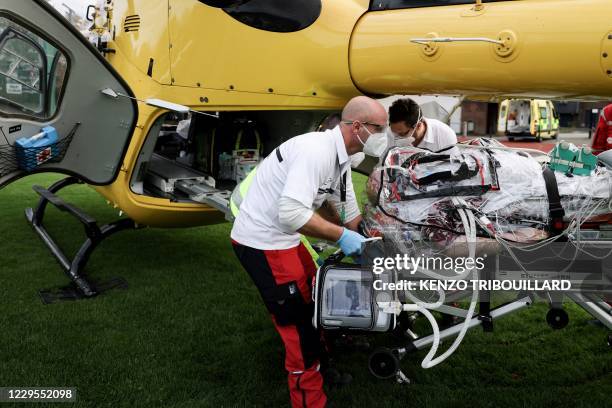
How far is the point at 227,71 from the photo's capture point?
4145mm

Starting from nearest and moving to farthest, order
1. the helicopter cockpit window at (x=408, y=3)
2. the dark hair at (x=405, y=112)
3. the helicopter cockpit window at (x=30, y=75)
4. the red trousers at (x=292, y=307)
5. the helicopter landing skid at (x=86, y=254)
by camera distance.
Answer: the red trousers at (x=292, y=307) < the helicopter cockpit window at (x=408, y=3) < the dark hair at (x=405, y=112) < the helicopter cockpit window at (x=30, y=75) < the helicopter landing skid at (x=86, y=254)

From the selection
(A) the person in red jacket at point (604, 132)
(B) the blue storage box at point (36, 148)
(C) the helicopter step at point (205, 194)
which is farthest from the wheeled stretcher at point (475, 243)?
(A) the person in red jacket at point (604, 132)

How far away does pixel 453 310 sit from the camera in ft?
8.55

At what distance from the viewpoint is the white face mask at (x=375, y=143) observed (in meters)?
2.59

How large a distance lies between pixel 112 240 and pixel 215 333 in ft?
9.27

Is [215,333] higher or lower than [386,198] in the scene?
lower

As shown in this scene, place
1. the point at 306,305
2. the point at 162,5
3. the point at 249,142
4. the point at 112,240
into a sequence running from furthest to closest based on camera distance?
the point at 112,240, the point at 249,142, the point at 162,5, the point at 306,305

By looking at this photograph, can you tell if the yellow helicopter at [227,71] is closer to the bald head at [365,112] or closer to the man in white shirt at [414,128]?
the man in white shirt at [414,128]

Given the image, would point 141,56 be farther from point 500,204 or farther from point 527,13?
point 500,204

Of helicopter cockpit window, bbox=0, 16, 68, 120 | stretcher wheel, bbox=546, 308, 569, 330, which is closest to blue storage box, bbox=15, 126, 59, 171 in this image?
helicopter cockpit window, bbox=0, 16, 68, 120

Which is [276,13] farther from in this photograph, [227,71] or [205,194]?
[205,194]

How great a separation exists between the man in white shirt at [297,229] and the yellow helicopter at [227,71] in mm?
1010

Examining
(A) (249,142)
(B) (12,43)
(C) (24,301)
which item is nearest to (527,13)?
(A) (249,142)
